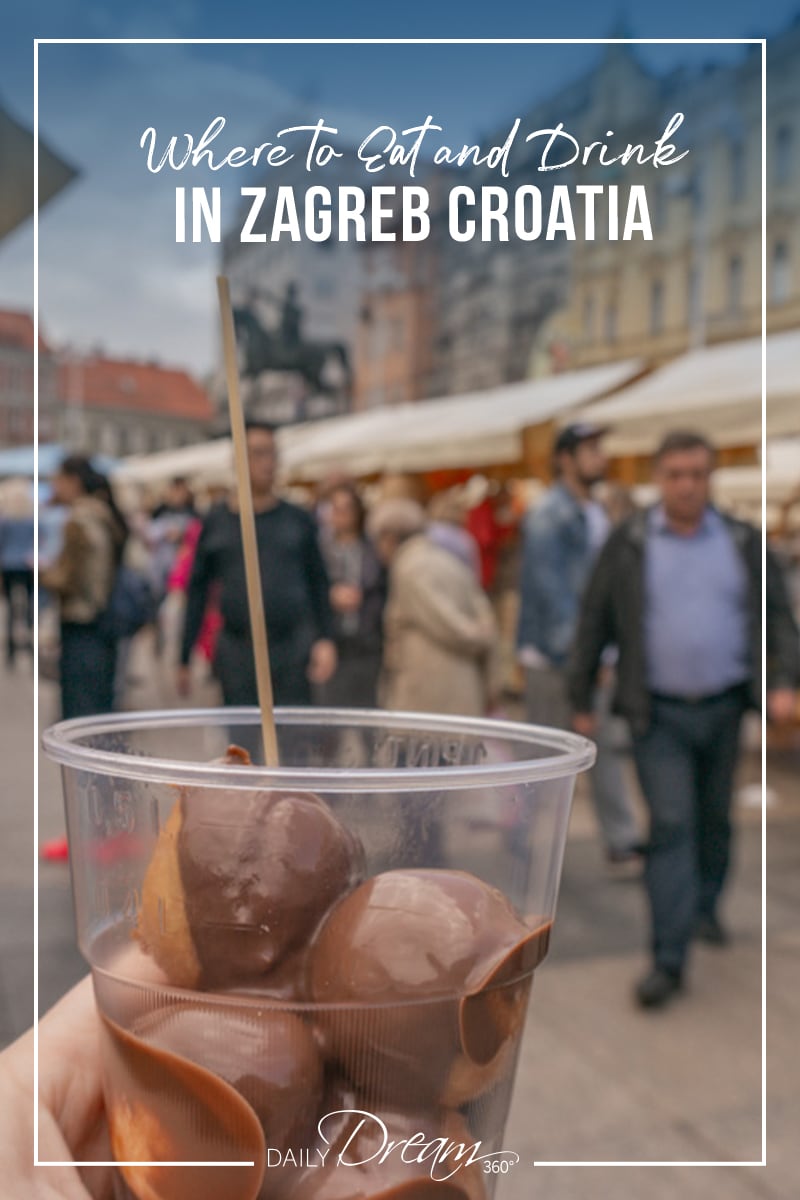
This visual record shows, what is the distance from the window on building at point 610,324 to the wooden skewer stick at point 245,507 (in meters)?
8.53

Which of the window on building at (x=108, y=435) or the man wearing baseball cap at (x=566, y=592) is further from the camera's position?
the window on building at (x=108, y=435)

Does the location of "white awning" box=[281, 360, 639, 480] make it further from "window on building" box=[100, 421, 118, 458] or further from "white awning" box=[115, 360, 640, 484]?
"window on building" box=[100, 421, 118, 458]

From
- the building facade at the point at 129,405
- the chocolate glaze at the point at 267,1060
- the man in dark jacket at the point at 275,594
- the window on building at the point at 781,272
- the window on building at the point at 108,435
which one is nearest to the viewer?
the chocolate glaze at the point at 267,1060

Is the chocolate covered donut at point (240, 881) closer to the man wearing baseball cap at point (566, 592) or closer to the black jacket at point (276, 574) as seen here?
the black jacket at point (276, 574)

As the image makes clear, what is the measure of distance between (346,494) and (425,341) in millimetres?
3519

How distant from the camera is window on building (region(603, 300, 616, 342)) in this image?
923 cm

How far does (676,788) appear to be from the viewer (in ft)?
13.0

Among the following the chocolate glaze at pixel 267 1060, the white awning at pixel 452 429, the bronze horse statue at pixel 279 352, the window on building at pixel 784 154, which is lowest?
the chocolate glaze at pixel 267 1060

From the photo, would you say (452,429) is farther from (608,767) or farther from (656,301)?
(608,767)

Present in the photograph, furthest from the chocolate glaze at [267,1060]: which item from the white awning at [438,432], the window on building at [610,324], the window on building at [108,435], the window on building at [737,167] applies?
the window on building at [610,324]

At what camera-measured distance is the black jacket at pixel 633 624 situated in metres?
3.90

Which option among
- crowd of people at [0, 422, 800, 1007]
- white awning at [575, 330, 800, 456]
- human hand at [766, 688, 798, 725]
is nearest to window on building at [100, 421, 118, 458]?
crowd of people at [0, 422, 800, 1007]

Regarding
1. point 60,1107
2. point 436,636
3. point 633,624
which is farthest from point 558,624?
point 60,1107

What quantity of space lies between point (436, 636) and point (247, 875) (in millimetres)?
4243
